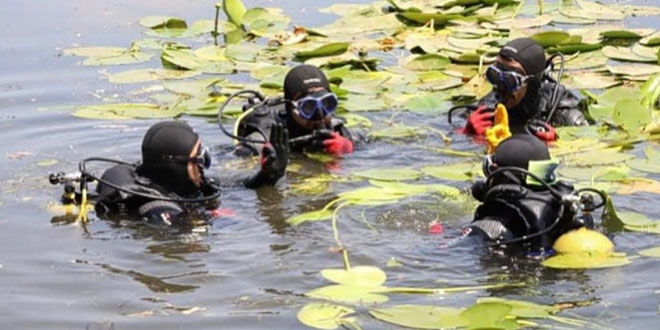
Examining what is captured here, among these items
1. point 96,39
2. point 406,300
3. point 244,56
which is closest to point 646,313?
point 406,300

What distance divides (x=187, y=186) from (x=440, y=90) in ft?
11.1

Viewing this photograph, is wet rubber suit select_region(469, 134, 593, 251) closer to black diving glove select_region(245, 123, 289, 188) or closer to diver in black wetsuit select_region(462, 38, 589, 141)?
black diving glove select_region(245, 123, 289, 188)

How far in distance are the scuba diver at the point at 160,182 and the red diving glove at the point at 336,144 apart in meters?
1.41


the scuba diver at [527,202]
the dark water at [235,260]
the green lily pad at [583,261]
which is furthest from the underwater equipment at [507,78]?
the green lily pad at [583,261]

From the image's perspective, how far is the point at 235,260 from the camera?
6598mm

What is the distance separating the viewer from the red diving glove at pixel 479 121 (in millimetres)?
8898

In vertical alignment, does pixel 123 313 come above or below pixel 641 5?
below

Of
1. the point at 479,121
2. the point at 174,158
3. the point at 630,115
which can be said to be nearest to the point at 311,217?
the point at 174,158

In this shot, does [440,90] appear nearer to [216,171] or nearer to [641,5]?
[216,171]

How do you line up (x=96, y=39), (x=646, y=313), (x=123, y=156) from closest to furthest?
(x=646, y=313)
(x=123, y=156)
(x=96, y=39)

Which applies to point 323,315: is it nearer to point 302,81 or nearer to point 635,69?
point 302,81

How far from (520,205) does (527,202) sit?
0.12ft

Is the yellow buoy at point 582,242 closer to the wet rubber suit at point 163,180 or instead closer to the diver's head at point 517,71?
the wet rubber suit at point 163,180

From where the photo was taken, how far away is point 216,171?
845cm
